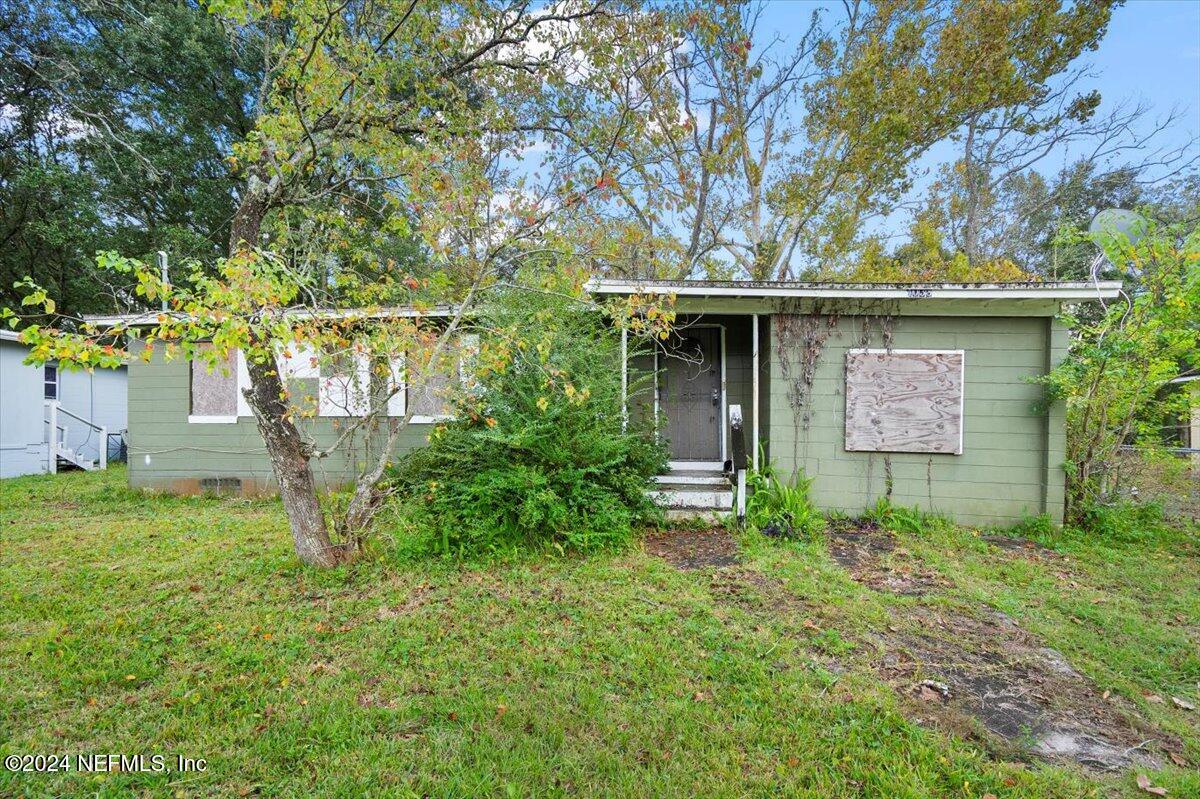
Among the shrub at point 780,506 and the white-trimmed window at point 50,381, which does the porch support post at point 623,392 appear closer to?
the shrub at point 780,506

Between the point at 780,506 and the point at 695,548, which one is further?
the point at 780,506

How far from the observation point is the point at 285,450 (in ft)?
13.6

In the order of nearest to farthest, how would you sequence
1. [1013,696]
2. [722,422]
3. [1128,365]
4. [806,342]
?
[1013,696] → [1128,365] → [806,342] → [722,422]

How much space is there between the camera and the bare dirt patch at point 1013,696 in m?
2.26

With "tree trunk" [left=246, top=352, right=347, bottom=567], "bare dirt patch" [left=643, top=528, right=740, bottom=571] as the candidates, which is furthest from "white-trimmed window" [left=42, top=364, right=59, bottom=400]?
"bare dirt patch" [left=643, top=528, right=740, bottom=571]

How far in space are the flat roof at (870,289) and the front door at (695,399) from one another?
4.52 feet

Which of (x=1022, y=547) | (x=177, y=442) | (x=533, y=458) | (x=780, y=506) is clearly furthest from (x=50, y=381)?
(x=1022, y=547)

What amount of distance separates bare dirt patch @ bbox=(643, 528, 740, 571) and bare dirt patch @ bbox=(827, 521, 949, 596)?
0.98m

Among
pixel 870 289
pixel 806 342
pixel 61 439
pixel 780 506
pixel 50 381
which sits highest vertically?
pixel 870 289

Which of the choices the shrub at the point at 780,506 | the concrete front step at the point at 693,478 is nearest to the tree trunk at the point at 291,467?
the concrete front step at the point at 693,478

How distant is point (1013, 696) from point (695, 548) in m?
2.60

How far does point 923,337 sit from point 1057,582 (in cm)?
284

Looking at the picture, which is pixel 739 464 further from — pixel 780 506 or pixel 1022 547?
pixel 1022 547

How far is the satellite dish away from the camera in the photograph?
16.8ft
